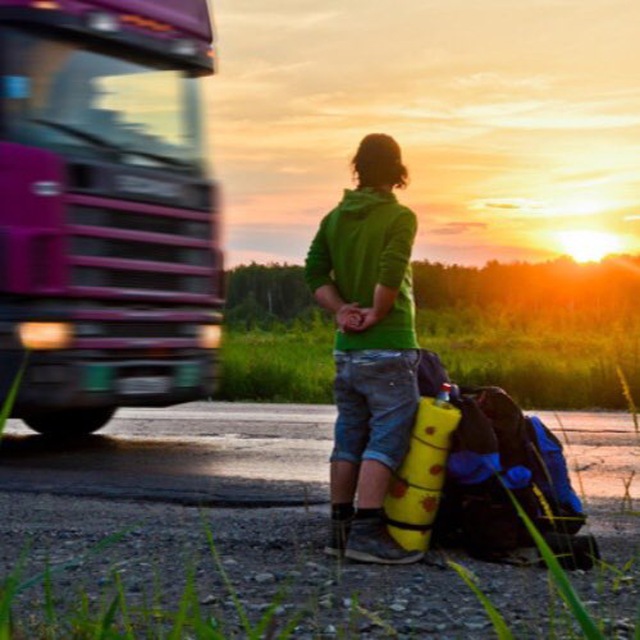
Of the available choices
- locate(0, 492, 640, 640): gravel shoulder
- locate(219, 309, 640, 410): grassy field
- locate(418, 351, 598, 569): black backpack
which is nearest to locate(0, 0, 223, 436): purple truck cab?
locate(0, 492, 640, 640): gravel shoulder

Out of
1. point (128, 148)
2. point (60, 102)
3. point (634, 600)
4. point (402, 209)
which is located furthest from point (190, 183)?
point (634, 600)

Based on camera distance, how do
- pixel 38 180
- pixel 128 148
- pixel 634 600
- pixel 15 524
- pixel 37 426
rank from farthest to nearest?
1. pixel 37 426
2. pixel 128 148
3. pixel 38 180
4. pixel 15 524
5. pixel 634 600

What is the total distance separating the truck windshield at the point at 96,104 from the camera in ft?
31.5

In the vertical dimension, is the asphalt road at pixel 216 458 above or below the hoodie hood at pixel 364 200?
below

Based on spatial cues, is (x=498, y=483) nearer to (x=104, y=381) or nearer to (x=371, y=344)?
(x=371, y=344)

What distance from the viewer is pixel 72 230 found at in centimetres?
972

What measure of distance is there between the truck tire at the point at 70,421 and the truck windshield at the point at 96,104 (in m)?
2.64

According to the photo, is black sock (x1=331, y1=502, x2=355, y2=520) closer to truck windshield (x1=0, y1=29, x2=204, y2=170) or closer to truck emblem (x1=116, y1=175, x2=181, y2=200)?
truck windshield (x1=0, y1=29, x2=204, y2=170)

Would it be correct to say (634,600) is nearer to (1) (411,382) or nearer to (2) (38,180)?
(1) (411,382)

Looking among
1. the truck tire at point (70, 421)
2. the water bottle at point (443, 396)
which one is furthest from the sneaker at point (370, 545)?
the truck tire at point (70, 421)

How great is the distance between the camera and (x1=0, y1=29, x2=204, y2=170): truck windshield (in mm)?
9609

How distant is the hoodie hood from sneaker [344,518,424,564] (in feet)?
4.51

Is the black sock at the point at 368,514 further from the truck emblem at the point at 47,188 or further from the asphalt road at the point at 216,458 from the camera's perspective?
the truck emblem at the point at 47,188

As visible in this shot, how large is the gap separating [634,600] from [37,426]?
756cm
